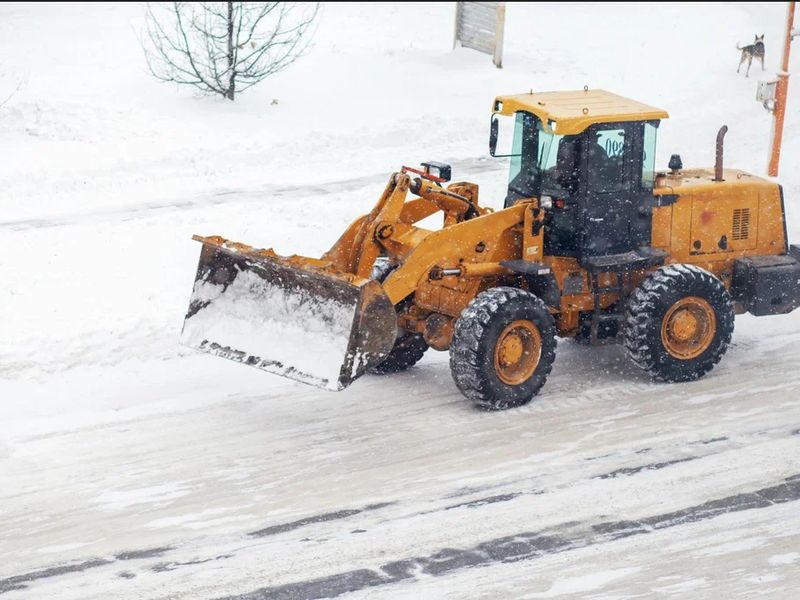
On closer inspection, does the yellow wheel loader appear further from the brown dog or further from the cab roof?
the brown dog

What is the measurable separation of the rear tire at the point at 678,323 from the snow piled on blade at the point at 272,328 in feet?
8.85

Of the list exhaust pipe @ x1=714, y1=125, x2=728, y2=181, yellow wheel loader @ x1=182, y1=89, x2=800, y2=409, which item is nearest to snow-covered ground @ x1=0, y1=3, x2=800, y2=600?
yellow wheel loader @ x1=182, y1=89, x2=800, y2=409

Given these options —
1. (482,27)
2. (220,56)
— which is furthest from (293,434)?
(482,27)

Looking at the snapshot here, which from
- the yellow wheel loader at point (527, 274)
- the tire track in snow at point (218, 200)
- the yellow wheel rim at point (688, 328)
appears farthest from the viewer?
the tire track in snow at point (218, 200)

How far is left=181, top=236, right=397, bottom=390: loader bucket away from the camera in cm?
1014

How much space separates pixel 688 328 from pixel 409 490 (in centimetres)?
339

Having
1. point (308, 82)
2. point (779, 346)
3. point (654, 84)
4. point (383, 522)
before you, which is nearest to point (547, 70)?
point (654, 84)

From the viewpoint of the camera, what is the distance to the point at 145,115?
757 inches

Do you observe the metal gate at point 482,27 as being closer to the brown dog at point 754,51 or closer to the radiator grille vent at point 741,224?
the brown dog at point 754,51

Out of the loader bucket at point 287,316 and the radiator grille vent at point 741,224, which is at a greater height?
the radiator grille vent at point 741,224

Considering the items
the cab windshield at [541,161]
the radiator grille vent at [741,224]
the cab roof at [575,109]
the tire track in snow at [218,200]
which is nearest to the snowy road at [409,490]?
the radiator grille vent at [741,224]

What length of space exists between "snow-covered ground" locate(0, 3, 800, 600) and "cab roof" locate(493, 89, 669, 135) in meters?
2.32

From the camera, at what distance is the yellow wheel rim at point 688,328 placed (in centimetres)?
1141

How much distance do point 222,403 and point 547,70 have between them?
47.1ft
